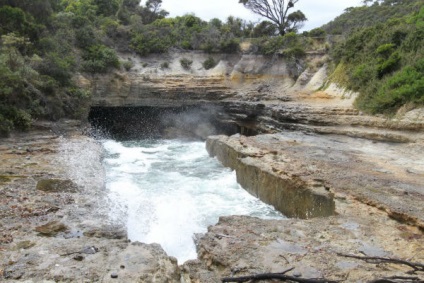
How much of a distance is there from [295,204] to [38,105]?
39.4 feet

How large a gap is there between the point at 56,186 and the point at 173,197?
138 inches

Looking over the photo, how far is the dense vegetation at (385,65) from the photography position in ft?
47.3

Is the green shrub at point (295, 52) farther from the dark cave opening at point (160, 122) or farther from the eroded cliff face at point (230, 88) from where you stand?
the dark cave opening at point (160, 122)

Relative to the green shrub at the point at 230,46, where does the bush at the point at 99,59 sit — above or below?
below

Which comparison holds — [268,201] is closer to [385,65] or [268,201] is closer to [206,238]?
[206,238]

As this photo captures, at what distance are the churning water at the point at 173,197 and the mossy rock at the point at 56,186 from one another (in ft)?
3.62

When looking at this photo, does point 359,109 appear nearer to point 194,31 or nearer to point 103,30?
point 194,31

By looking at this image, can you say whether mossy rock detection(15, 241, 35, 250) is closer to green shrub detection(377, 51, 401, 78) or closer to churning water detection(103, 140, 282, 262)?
churning water detection(103, 140, 282, 262)

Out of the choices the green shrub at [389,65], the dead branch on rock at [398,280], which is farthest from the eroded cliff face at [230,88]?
the dead branch on rock at [398,280]

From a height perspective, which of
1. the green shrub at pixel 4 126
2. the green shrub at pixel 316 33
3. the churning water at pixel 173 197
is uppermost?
the green shrub at pixel 316 33

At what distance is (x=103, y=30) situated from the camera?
28.0 metres

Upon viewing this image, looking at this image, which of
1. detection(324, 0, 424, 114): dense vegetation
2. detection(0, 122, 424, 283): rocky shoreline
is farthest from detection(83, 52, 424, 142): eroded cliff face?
detection(0, 122, 424, 283): rocky shoreline

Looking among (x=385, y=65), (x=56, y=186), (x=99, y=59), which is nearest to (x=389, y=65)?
(x=385, y=65)

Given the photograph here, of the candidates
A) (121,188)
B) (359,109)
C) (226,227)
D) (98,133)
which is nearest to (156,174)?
(121,188)
